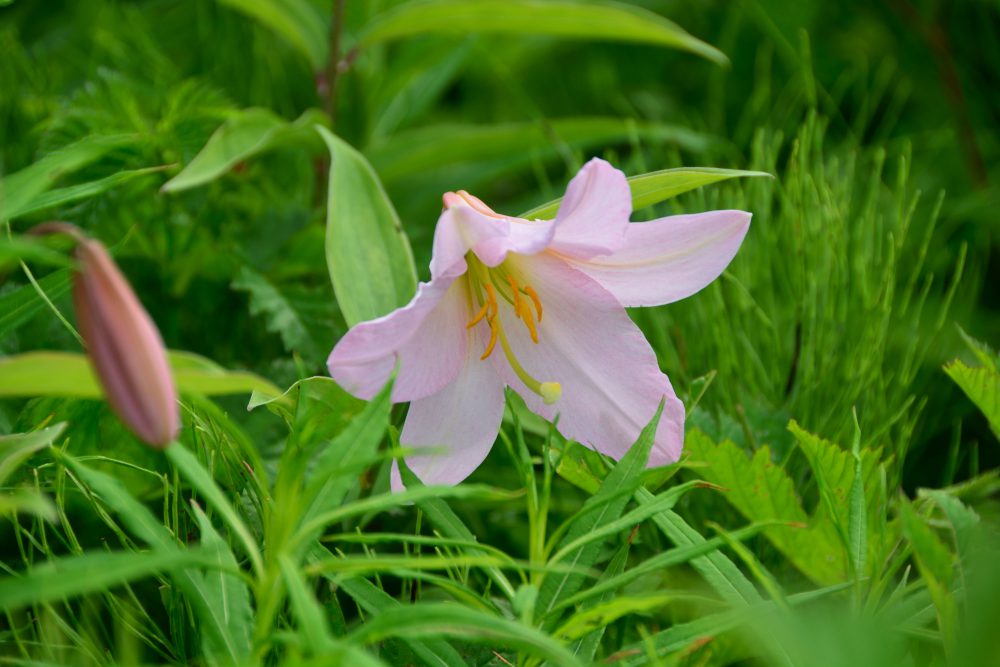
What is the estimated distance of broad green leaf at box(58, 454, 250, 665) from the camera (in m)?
0.36

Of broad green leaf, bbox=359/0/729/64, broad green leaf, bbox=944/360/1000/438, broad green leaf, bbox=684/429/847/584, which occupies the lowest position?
broad green leaf, bbox=684/429/847/584

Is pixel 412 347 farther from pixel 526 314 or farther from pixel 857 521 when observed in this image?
pixel 857 521

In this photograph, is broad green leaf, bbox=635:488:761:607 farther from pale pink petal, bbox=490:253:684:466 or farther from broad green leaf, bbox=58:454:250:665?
broad green leaf, bbox=58:454:250:665

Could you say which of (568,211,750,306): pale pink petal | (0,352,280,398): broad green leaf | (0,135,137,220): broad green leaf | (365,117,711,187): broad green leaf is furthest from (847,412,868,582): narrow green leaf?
(365,117,711,187): broad green leaf

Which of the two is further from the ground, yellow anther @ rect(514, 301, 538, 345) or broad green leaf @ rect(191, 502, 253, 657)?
yellow anther @ rect(514, 301, 538, 345)

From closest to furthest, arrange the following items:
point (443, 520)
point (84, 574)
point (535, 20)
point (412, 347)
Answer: point (84, 574), point (443, 520), point (412, 347), point (535, 20)

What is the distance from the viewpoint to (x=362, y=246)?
638mm

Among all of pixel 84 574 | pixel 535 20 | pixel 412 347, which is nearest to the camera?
pixel 84 574

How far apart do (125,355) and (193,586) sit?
93 mm

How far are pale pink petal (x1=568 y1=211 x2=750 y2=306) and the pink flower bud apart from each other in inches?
11.1

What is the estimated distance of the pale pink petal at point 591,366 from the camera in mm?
545

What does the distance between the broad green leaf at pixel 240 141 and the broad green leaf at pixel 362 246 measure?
0.24ft

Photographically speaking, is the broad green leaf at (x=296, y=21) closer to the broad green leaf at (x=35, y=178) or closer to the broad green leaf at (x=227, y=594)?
the broad green leaf at (x=35, y=178)

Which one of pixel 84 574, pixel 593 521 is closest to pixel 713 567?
pixel 593 521
